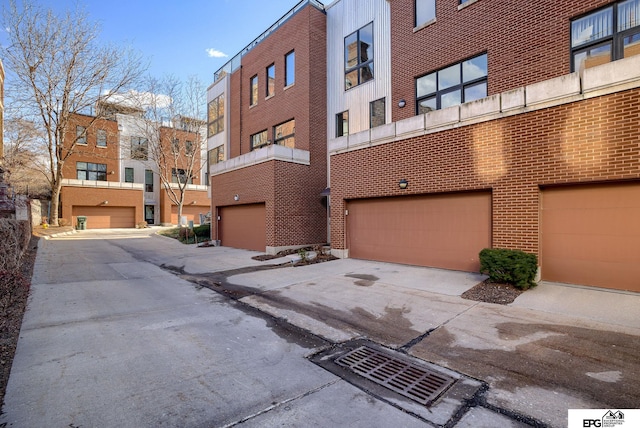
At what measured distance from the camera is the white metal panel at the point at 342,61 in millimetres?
13734

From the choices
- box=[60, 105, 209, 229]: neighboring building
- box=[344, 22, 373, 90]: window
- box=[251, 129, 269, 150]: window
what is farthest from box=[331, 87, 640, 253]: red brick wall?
box=[60, 105, 209, 229]: neighboring building

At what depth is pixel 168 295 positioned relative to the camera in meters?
7.20

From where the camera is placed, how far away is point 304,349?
4250 mm

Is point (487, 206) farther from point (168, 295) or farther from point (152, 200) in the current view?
point (152, 200)

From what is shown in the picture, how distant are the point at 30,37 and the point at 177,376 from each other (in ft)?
97.5

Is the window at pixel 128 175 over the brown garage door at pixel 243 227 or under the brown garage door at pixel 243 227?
over

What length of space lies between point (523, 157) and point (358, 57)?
33.2 feet

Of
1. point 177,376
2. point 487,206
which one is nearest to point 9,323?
point 177,376

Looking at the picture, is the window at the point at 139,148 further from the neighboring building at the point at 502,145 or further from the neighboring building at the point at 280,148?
the neighboring building at the point at 502,145

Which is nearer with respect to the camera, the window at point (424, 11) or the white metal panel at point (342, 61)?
the window at point (424, 11)

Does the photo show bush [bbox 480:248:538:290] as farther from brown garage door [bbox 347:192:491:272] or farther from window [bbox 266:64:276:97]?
window [bbox 266:64:276:97]

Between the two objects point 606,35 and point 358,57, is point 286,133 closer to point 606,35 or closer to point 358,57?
point 358,57

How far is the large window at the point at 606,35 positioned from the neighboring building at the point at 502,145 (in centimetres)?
3

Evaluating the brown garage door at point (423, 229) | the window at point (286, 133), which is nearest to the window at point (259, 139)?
the window at point (286, 133)
